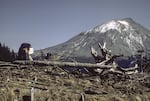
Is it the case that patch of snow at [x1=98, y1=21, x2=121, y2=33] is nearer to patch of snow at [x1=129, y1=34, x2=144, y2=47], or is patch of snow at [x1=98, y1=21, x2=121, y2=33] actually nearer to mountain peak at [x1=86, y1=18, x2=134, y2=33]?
mountain peak at [x1=86, y1=18, x2=134, y2=33]

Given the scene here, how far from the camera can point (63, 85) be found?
38.9ft

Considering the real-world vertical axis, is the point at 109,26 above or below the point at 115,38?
above

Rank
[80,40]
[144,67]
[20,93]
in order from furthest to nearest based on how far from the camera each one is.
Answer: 1. [80,40]
2. [144,67]
3. [20,93]

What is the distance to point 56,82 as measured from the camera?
471 inches

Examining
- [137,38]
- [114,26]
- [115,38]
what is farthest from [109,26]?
[137,38]

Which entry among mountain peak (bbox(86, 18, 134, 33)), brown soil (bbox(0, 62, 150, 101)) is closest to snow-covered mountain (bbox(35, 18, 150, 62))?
mountain peak (bbox(86, 18, 134, 33))

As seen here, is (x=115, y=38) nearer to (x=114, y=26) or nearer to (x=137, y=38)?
(x=137, y=38)

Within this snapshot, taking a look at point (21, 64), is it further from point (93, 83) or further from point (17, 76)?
point (93, 83)

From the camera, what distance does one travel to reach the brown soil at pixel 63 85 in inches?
413

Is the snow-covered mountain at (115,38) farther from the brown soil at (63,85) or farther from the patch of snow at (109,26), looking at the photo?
the brown soil at (63,85)

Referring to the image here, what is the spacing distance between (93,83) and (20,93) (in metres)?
3.28

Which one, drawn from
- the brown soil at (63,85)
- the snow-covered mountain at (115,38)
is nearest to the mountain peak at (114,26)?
the snow-covered mountain at (115,38)

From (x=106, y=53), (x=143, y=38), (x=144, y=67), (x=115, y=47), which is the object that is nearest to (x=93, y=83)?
(x=106, y=53)

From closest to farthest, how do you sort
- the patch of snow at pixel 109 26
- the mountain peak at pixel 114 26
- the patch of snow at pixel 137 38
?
the patch of snow at pixel 137 38 < the patch of snow at pixel 109 26 < the mountain peak at pixel 114 26
